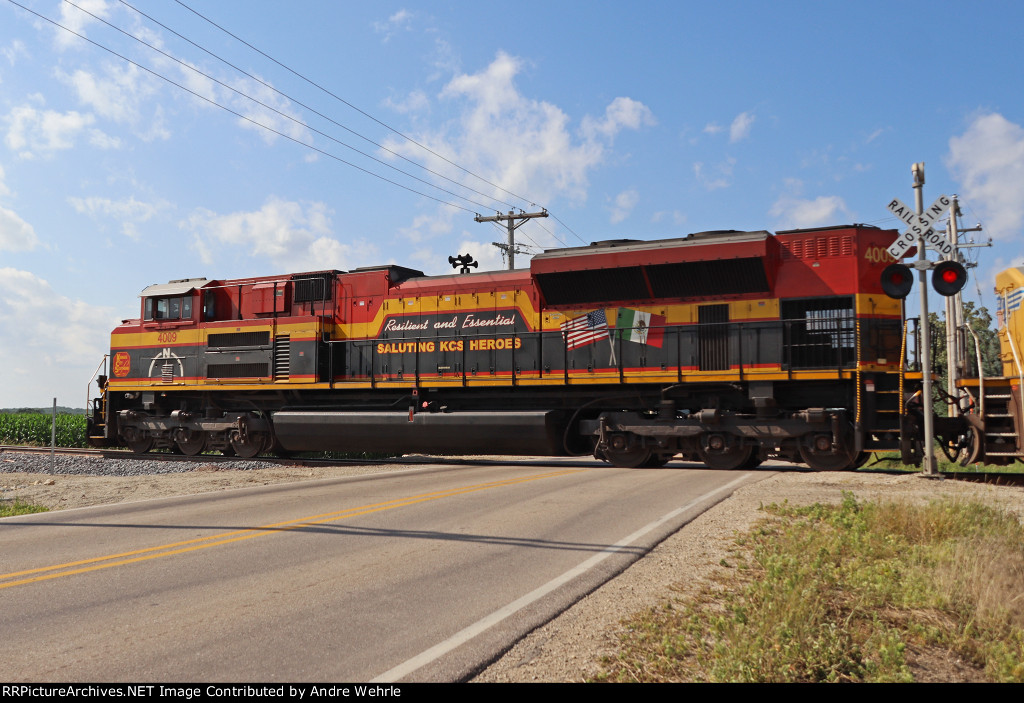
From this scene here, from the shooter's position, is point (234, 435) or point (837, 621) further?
point (234, 435)

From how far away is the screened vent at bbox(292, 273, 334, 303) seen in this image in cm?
1930

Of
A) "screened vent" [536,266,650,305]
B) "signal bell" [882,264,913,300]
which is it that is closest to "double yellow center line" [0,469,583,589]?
"screened vent" [536,266,650,305]

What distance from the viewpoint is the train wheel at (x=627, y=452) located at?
51.5 feet

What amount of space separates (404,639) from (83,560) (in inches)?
163

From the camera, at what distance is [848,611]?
5.33 meters

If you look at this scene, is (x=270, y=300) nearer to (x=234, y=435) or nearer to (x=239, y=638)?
(x=234, y=435)

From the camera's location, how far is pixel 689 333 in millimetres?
15281

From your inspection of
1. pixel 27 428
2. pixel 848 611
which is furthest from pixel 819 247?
pixel 27 428

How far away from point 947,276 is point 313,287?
1469 cm

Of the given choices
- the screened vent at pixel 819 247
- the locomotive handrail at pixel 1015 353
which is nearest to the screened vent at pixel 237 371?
the screened vent at pixel 819 247

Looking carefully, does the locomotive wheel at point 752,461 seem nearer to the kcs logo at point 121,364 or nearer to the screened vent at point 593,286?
the screened vent at point 593,286

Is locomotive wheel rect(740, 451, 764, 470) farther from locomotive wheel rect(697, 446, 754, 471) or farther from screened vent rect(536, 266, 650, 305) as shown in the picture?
screened vent rect(536, 266, 650, 305)

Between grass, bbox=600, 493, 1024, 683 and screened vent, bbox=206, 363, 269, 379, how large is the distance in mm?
15069

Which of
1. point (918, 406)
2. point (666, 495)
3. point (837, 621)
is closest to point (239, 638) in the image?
point (837, 621)
